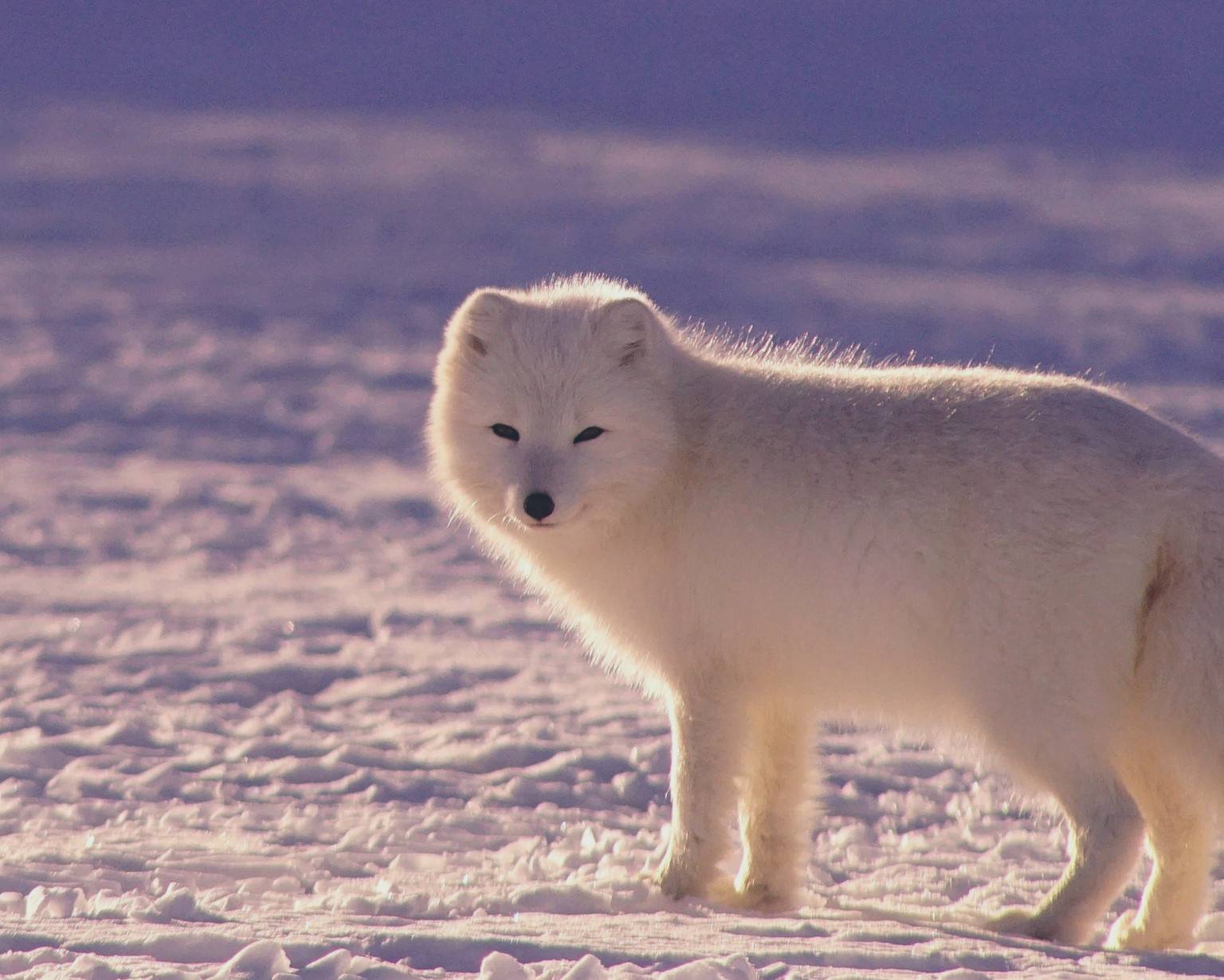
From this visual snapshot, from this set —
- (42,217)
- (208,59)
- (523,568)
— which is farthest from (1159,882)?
(208,59)

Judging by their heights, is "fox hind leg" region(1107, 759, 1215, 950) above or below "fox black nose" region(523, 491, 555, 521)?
below

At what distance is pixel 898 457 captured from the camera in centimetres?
374

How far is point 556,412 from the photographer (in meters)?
4.00

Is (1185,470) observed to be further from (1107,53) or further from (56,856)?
(1107,53)

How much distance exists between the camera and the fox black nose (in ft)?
12.7

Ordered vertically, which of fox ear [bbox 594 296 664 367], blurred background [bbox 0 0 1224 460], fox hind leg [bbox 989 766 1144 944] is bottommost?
fox hind leg [bbox 989 766 1144 944]

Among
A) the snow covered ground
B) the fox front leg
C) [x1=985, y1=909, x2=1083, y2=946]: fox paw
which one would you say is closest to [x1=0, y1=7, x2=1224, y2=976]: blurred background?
the snow covered ground

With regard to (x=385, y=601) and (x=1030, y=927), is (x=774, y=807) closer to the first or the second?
(x=1030, y=927)

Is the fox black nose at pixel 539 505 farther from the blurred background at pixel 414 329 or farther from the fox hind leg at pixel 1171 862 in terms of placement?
the fox hind leg at pixel 1171 862

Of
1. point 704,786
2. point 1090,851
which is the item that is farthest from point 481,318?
point 1090,851

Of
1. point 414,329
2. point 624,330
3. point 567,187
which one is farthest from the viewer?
point 567,187

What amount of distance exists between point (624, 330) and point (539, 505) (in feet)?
1.66

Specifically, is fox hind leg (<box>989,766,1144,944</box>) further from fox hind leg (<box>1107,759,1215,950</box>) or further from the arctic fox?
fox hind leg (<box>1107,759,1215,950</box>)

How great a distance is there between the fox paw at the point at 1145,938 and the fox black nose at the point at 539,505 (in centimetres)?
154
